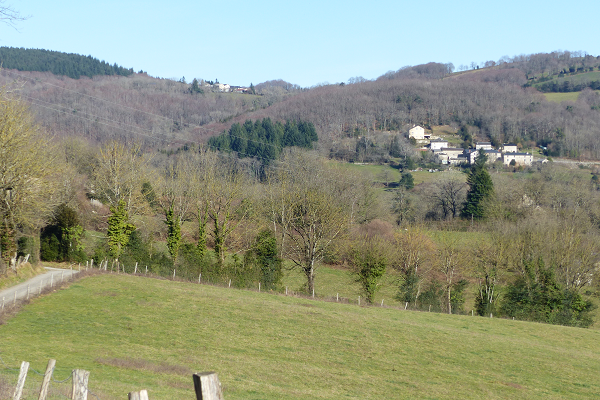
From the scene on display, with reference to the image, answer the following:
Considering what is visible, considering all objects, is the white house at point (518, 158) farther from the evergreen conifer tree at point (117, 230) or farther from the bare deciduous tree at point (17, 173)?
the bare deciduous tree at point (17, 173)

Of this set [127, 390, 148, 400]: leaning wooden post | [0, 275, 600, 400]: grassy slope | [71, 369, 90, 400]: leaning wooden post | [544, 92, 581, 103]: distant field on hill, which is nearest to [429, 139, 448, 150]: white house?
[544, 92, 581, 103]: distant field on hill

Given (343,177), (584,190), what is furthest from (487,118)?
(343,177)

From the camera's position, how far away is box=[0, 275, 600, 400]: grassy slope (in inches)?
704

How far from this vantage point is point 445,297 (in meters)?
47.4

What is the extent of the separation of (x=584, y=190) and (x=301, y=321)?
69653mm

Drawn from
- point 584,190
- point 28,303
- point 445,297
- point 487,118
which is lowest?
point 445,297

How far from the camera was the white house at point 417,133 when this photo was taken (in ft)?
537

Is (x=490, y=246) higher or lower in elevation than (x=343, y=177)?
lower

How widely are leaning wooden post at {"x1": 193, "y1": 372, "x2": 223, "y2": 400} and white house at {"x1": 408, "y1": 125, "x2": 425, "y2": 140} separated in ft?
532

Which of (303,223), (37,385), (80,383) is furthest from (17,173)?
(80,383)

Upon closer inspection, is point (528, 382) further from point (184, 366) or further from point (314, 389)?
point (184, 366)

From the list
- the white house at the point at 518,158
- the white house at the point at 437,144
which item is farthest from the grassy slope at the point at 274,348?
the white house at the point at 437,144

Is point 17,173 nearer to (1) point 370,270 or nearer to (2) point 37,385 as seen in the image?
(2) point 37,385

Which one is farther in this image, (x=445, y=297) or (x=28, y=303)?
(x=445, y=297)
